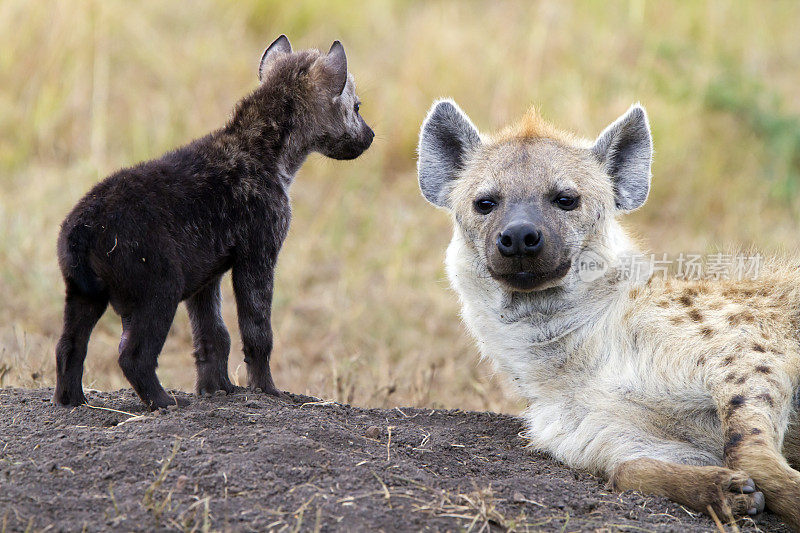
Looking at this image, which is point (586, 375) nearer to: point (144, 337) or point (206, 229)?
point (206, 229)

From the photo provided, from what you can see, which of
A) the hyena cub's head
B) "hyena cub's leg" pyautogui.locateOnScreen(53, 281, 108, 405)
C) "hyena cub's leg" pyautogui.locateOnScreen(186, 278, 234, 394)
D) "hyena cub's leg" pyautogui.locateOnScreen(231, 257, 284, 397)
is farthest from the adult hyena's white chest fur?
"hyena cub's leg" pyautogui.locateOnScreen(53, 281, 108, 405)

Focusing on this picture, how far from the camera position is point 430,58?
8781 millimetres

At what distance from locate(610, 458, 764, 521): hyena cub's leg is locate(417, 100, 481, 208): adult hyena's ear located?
155cm

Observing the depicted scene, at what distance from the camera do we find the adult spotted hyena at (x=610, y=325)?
10.7 feet

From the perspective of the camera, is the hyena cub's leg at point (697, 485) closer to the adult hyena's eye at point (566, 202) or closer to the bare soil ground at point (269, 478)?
the bare soil ground at point (269, 478)

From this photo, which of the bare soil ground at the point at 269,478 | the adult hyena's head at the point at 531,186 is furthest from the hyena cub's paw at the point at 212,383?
the adult hyena's head at the point at 531,186

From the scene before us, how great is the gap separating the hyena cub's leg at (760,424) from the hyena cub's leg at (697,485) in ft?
0.17

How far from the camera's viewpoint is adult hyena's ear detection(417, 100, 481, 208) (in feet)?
14.1

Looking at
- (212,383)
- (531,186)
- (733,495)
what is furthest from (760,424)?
(212,383)

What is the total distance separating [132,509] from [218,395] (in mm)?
904

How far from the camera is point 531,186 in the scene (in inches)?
150

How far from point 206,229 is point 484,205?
1156mm

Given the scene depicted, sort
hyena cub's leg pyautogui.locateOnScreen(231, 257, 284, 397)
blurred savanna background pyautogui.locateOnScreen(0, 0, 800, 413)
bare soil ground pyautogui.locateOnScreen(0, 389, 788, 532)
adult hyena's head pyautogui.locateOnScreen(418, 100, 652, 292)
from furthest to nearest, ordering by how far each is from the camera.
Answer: blurred savanna background pyautogui.locateOnScreen(0, 0, 800, 413) < adult hyena's head pyautogui.locateOnScreen(418, 100, 652, 292) < hyena cub's leg pyautogui.locateOnScreen(231, 257, 284, 397) < bare soil ground pyautogui.locateOnScreen(0, 389, 788, 532)

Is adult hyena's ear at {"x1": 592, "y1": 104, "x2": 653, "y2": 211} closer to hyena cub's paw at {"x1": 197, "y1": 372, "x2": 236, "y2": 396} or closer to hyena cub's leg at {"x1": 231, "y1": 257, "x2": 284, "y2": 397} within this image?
hyena cub's leg at {"x1": 231, "y1": 257, "x2": 284, "y2": 397}
